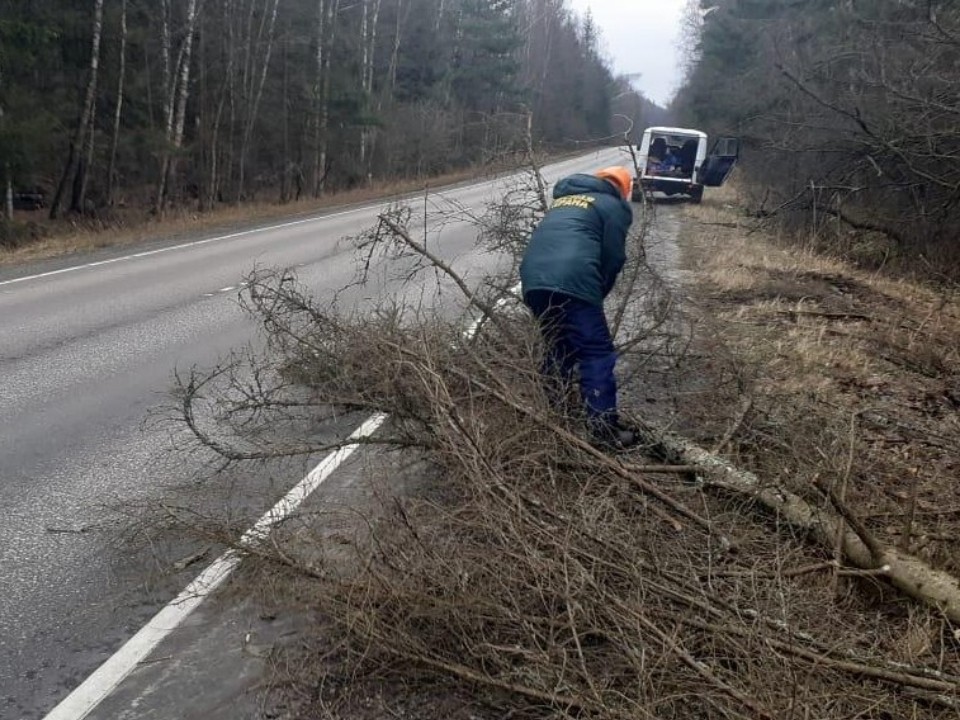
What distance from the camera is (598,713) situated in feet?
8.18

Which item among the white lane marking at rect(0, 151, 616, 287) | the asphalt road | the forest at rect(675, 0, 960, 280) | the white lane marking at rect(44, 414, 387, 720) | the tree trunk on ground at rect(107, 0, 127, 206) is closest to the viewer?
the white lane marking at rect(44, 414, 387, 720)

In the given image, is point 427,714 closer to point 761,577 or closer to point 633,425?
point 761,577

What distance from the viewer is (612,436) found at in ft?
14.3

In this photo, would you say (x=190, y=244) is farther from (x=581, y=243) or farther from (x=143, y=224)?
(x=581, y=243)

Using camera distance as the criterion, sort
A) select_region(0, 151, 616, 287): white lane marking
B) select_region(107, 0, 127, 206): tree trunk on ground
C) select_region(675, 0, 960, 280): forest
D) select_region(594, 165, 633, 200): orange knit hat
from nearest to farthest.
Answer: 1. select_region(594, 165, 633, 200): orange knit hat
2. select_region(675, 0, 960, 280): forest
3. select_region(0, 151, 616, 287): white lane marking
4. select_region(107, 0, 127, 206): tree trunk on ground

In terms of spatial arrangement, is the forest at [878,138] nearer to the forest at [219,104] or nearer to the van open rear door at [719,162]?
the forest at [219,104]

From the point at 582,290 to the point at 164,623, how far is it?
8.51 feet

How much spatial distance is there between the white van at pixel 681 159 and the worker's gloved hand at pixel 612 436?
2048cm

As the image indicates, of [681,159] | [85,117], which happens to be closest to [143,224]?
[85,117]

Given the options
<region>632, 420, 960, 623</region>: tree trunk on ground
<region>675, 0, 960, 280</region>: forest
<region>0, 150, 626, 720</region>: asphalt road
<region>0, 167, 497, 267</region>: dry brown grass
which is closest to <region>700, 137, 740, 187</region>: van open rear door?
<region>675, 0, 960, 280</region>: forest

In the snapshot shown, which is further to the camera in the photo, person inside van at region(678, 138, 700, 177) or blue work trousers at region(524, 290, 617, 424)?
person inside van at region(678, 138, 700, 177)

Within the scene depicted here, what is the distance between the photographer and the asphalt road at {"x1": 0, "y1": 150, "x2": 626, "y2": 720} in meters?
3.23

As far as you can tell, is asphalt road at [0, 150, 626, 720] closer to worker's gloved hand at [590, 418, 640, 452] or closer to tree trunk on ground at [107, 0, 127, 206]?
worker's gloved hand at [590, 418, 640, 452]

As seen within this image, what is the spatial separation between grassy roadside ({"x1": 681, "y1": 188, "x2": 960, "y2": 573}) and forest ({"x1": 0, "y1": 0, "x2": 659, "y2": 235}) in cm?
255
